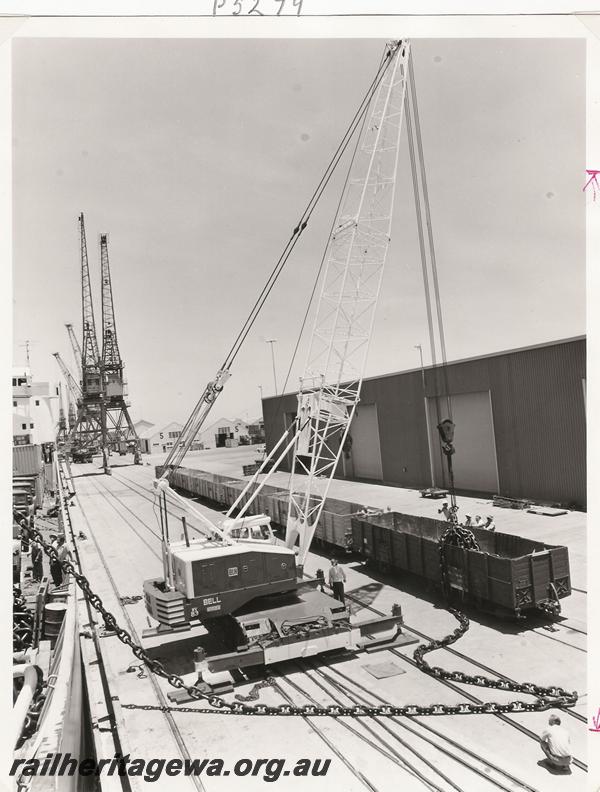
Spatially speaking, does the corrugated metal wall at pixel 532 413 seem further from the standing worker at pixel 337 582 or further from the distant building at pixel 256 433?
the distant building at pixel 256 433

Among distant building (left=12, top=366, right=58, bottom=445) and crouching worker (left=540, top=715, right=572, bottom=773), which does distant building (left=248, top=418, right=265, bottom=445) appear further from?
crouching worker (left=540, top=715, right=572, bottom=773)

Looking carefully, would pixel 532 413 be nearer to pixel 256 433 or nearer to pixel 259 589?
pixel 259 589

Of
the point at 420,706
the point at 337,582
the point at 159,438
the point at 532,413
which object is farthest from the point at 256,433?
the point at 420,706

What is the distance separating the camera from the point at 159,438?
330 ft

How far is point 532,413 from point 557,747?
785 inches

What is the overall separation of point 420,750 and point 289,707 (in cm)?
250

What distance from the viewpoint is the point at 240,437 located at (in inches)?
4018

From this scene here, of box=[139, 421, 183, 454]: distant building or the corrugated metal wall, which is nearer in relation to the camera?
the corrugated metal wall

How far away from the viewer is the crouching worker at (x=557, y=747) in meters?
8.40

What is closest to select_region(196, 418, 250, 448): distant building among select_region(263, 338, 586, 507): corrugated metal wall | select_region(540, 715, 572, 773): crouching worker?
select_region(263, 338, 586, 507): corrugated metal wall

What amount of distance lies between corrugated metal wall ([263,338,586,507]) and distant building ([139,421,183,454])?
228ft

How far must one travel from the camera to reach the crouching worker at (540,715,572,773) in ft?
27.6
